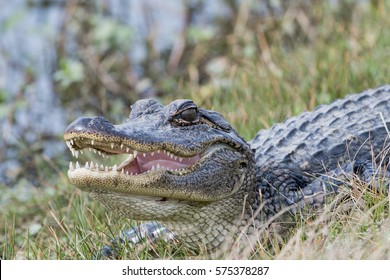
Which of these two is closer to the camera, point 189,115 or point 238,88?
point 189,115

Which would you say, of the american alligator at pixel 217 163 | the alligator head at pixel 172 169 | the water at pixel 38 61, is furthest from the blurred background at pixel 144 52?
the alligator head at pixel 172 169

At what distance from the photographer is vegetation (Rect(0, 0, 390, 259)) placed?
403cm

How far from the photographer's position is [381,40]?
798cm

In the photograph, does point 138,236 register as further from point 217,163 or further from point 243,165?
point 243,165

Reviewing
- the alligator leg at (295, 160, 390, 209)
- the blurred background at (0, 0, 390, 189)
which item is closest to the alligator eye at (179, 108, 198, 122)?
the alligator leg at (295, 160, 390, 209)

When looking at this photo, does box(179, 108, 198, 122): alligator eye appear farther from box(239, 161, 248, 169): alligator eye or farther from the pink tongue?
box(239, 161, 248, 169): alligator eye

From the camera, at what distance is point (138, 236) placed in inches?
171

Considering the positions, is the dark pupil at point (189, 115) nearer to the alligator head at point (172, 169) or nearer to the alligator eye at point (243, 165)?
the alligator head at point (172, 169)

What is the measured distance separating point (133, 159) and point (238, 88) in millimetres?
3588

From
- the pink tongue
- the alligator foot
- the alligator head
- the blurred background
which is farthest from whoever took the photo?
the blurred background

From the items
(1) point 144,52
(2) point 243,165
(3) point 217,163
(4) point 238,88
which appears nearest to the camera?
(3) point 217,163

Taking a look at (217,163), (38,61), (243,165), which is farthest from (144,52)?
(217,163)

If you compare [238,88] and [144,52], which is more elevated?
[238,88]
